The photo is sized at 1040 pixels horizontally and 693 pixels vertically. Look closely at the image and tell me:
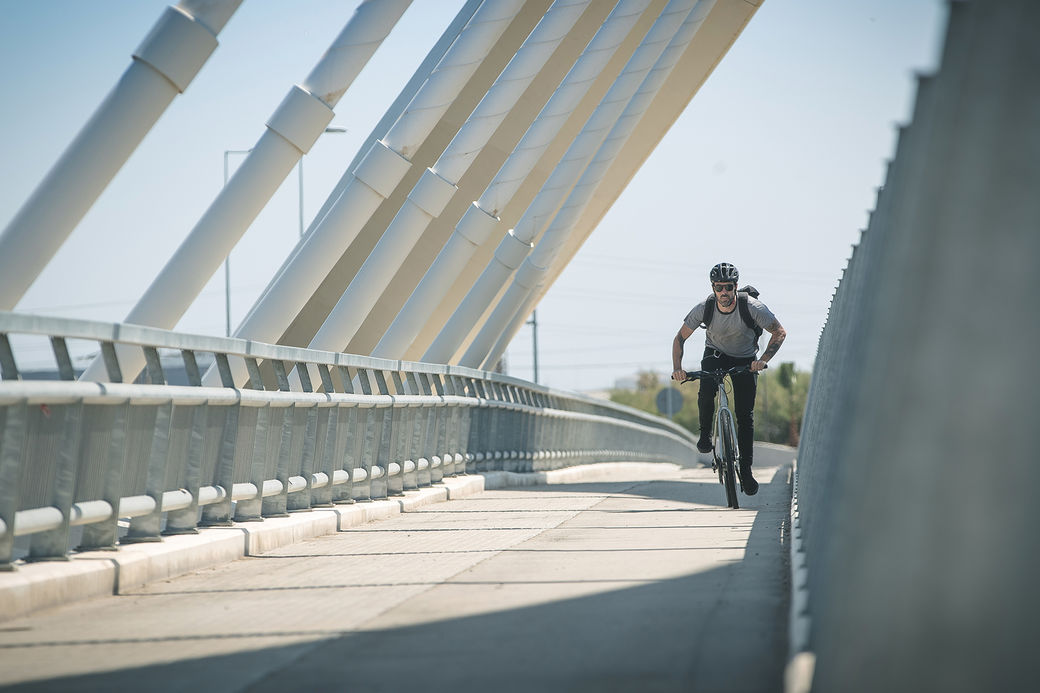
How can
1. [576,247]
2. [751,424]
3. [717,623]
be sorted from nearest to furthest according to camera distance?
[717,623] → [751,424] → [576,247]

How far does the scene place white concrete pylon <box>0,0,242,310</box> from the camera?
12.2 meters

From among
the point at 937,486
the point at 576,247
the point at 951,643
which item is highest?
the point at 576,247

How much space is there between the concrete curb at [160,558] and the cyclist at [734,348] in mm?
2893

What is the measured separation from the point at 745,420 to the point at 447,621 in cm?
643

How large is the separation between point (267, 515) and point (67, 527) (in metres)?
3.32

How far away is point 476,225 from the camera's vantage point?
71.6 ft

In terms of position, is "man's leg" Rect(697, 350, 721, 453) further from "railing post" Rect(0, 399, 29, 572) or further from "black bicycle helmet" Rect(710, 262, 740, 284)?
"railing post" Rect(0, 399, 29, 572)

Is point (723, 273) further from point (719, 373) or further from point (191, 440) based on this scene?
point (191, 440)

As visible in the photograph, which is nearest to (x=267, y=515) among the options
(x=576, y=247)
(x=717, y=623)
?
(x=717, y=623)

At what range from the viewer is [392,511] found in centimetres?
1212

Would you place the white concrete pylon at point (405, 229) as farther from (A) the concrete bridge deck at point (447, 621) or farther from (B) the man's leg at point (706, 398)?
(A) the concrete bridge deck at point (447, 621)

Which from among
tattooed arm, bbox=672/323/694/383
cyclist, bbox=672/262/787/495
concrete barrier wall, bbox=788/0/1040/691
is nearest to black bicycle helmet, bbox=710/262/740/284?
cyclist, bbox=672/262/787/495

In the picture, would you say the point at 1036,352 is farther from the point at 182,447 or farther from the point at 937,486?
the point at 182,447

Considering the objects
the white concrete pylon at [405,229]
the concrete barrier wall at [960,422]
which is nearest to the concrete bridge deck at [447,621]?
the concrete barrier wall at [960,422]
